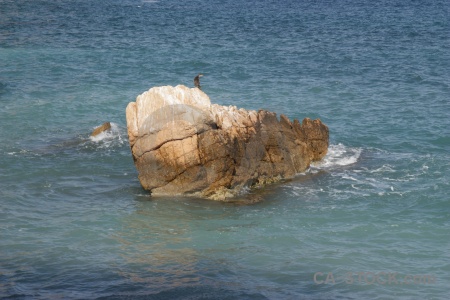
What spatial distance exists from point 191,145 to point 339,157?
8.22 meters

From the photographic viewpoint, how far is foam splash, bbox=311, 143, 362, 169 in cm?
3042

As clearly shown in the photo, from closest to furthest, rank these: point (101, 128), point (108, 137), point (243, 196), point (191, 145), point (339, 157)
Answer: point (191, 145) < point (243, 196) < point (339, 157) < point (108, 137) < point (101, 128)

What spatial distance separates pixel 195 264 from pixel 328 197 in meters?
Answer: 7.80

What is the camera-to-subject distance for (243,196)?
2678 cm

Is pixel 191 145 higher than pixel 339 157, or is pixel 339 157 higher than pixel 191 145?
pixel 191 145

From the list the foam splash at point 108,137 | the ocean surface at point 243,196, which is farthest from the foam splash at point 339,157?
the foam splash at point 108,137

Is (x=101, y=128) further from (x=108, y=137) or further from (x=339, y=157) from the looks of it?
(x=339, y=157)

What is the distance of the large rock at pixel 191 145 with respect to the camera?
2612cm

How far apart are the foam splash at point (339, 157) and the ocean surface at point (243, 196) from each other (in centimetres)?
13

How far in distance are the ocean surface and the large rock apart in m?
0.81

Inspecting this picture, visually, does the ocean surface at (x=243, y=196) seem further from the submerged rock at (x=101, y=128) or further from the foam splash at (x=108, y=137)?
the submerged rock at (x=101, y=128)

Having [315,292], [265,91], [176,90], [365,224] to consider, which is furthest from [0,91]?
[315,292]

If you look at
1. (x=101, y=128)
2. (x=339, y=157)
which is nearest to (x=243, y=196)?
(x=339, y=157)

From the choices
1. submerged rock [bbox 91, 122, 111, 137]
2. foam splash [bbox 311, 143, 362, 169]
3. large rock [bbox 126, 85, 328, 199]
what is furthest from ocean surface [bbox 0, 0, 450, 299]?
large rock [bbox 126, 85, 328, 199]
